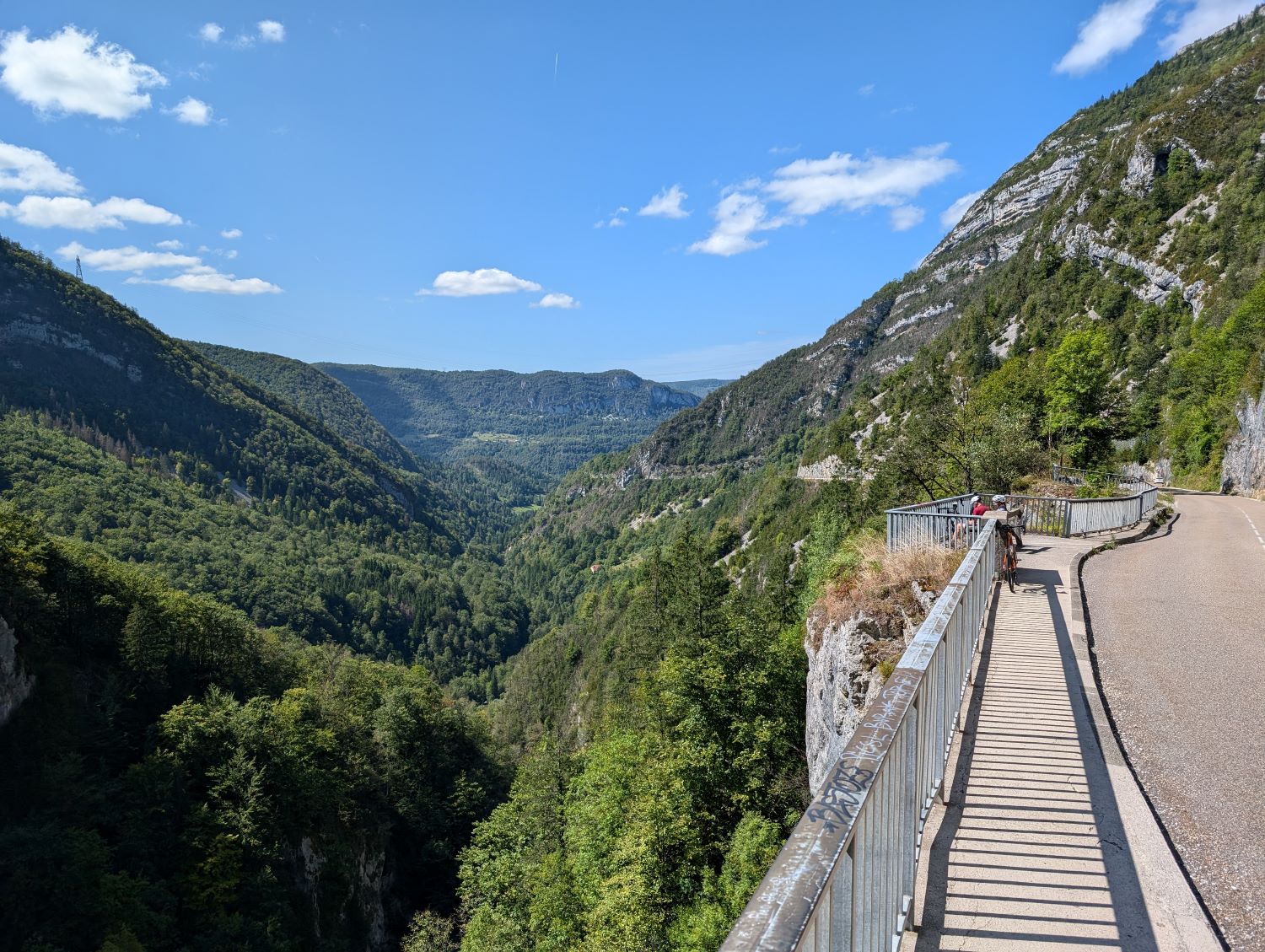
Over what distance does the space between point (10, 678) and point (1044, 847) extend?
180ft

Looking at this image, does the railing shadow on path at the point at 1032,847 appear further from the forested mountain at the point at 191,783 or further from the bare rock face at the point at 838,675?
the forested mountain at the point at 191,783

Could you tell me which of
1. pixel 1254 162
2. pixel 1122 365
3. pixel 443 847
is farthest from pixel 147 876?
pixel 1254 162

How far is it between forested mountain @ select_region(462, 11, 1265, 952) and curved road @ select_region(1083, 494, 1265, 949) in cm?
457

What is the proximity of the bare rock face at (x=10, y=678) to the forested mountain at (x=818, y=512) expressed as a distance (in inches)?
1144

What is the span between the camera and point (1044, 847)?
12.5 ft

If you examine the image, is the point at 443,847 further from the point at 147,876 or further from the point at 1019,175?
the point at 1019,175

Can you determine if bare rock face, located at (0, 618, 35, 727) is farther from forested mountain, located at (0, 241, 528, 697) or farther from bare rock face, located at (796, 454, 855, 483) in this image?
bare rock face, located at (796, 454, 855, 483)

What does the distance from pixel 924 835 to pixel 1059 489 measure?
79.4 feet

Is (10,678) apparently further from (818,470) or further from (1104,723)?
(818,470)

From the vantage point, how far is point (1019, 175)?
181625 millimetres

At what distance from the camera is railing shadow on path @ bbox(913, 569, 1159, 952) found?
3.18 m

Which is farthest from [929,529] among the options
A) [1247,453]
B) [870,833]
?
[1247,453]

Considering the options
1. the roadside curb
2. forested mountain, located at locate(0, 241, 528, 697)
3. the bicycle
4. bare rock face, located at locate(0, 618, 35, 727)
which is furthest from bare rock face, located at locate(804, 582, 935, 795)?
forested mountain, located at locate(0, 241, 528, 697)

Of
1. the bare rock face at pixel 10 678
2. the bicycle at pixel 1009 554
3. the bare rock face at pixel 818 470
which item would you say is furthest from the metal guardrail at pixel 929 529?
the bare rock face at pixel 818 470
